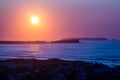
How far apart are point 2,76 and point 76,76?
3953 millimetres

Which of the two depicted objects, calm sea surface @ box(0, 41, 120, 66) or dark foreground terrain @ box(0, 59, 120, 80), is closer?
dark foreground terrain @ box(0, 59, 120, 80)

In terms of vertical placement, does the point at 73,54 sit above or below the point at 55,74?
above

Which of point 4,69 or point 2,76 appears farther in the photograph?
point 4,69

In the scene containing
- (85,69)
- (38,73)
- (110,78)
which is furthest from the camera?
(85,69)

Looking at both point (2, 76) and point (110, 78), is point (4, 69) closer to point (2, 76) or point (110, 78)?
point (2, 76)

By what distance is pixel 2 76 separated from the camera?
1803 centimetres

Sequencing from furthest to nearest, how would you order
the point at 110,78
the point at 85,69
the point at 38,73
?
the point at 85,69, the point at 38,73, the point at 110,78

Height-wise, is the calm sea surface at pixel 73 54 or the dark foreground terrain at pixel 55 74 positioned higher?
the calm sea surface at pixel 73 54

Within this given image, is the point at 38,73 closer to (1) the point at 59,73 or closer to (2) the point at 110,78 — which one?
(1) the point at 59,73

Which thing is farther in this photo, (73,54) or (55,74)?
(73,54)

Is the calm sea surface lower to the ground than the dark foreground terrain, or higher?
higher

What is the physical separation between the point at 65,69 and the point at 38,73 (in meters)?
1.65

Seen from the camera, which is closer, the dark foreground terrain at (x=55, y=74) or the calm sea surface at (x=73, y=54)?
the dark foreground terrain at (x=55, y=74)

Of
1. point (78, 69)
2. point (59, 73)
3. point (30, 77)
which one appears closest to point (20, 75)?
point (30, 77)
